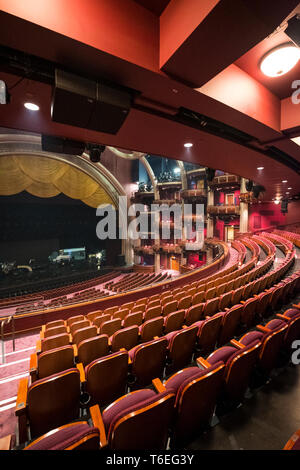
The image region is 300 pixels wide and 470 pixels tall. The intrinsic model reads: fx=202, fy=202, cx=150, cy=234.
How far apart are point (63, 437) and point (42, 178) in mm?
13390

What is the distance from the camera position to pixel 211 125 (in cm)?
324

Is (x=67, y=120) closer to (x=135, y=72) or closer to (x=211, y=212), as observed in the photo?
(x=135, y=72)

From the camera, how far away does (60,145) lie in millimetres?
3674

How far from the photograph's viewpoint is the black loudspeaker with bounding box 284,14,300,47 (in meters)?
1.89

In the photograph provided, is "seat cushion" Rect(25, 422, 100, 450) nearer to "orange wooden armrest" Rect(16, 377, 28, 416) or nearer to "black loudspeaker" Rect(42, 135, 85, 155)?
"orange wooden armrest" Rect(16, 377, 28, 416)

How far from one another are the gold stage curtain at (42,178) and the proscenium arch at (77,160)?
1.03 ft

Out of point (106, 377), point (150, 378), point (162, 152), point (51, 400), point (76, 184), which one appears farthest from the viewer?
point (76, 184)

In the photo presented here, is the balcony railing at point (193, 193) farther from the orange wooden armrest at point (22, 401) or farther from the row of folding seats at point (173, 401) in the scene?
the orange wooden armrest at point (22, 401)

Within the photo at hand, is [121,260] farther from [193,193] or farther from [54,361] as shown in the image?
[54,361]

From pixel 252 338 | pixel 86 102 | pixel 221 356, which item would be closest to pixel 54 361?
pixel 221 356

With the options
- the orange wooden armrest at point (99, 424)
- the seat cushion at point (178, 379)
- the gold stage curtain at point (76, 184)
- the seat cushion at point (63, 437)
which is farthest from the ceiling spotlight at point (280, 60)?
the gold stage curtain at point (76, 184)

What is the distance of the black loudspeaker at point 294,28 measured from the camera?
189cm

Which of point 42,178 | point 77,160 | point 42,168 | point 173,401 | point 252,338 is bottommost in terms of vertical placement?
point 252,338

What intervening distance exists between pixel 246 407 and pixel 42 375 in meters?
1.97
